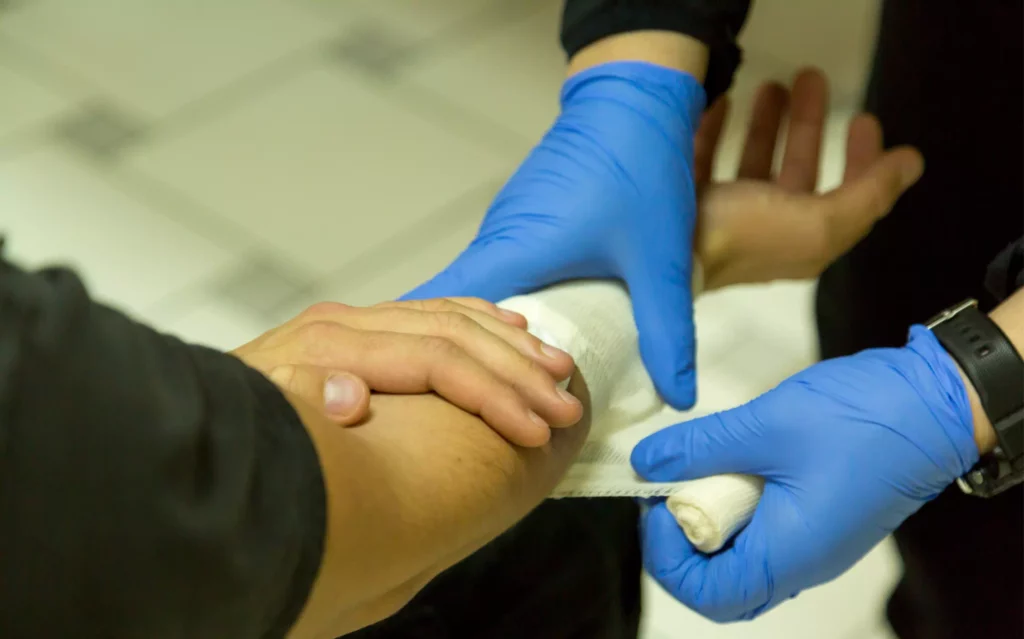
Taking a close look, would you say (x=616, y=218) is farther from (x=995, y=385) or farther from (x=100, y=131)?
(x=100, y=131)

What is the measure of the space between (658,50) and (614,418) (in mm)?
381

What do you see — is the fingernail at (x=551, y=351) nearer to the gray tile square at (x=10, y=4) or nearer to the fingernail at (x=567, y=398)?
the fingernail at (x=567, y=398)

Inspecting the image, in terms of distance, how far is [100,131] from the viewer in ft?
6.14

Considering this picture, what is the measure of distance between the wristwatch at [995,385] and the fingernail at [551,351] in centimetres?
32

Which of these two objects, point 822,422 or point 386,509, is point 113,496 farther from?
point 822,422

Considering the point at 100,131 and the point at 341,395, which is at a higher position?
the point at 341,395

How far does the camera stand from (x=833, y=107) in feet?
6.83

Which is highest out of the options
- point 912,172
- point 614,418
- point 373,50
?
point 912,172

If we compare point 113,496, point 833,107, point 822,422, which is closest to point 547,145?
point 822,422

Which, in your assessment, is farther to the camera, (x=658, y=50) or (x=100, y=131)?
(x=100, y=131)

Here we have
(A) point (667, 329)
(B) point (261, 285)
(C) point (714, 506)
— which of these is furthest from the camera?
(B) point (261, 285)

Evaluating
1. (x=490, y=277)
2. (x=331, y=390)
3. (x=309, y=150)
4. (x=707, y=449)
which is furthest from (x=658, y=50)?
(x=309, y=150)

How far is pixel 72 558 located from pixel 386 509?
19cm

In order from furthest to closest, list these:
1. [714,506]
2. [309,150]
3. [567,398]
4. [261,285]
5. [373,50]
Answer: [373,50] < [309,150] < [261,285] < [714,506] < [567,398]
